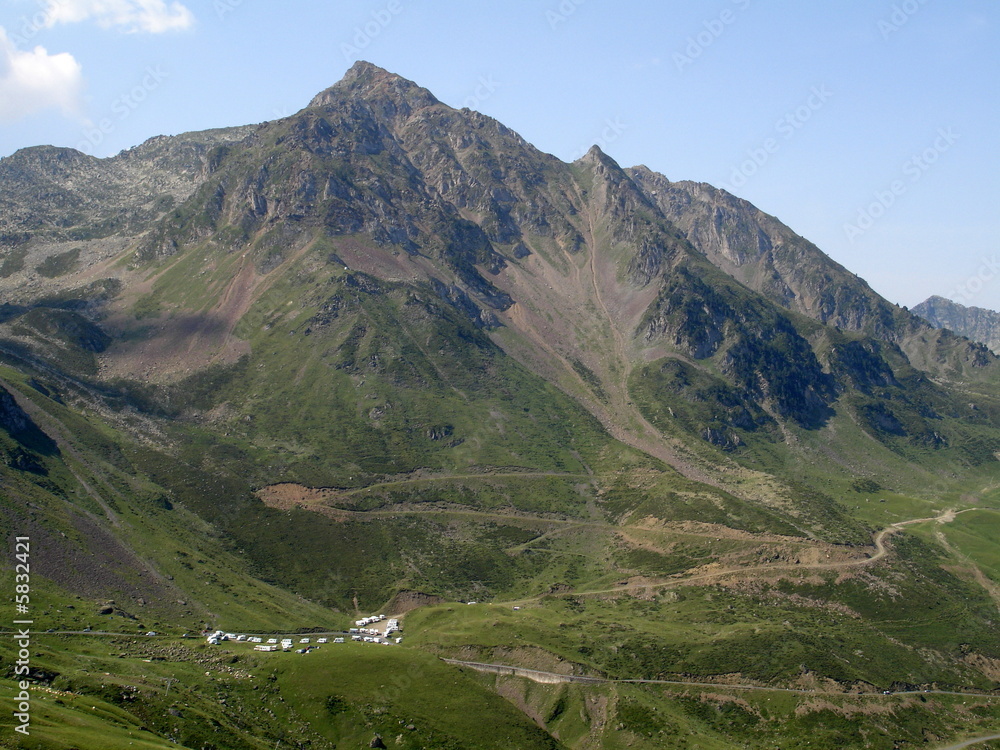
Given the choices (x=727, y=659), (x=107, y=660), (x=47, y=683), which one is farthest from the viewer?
(x=727, y=659)

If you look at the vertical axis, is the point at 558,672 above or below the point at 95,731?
below

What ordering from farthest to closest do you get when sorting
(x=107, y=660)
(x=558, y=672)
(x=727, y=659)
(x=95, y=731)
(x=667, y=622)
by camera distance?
(x=667, y=622) < (x=727, y=659) < (x=558, y=672) < (x=107, y=660) < (x=95, y=731)

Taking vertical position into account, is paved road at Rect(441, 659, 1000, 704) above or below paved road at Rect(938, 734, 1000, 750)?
above

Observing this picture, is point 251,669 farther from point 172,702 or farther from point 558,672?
point 558,672

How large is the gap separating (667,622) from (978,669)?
74527 millimetres

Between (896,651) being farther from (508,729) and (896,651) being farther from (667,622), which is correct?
(508,729)

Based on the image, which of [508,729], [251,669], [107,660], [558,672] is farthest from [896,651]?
[107,660]

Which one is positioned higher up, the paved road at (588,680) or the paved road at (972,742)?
the paved road at (588,680)

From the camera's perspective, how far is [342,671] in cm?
14425

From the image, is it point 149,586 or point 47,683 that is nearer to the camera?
point 47,683

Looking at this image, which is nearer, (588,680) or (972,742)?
(972,742)

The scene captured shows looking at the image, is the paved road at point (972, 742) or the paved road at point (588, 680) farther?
the paved road at point (588, 680)

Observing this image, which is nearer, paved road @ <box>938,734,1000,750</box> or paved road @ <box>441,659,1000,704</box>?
paved road @ <box>938,734,1000,750</box>

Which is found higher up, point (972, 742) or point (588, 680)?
point (588, 680)
